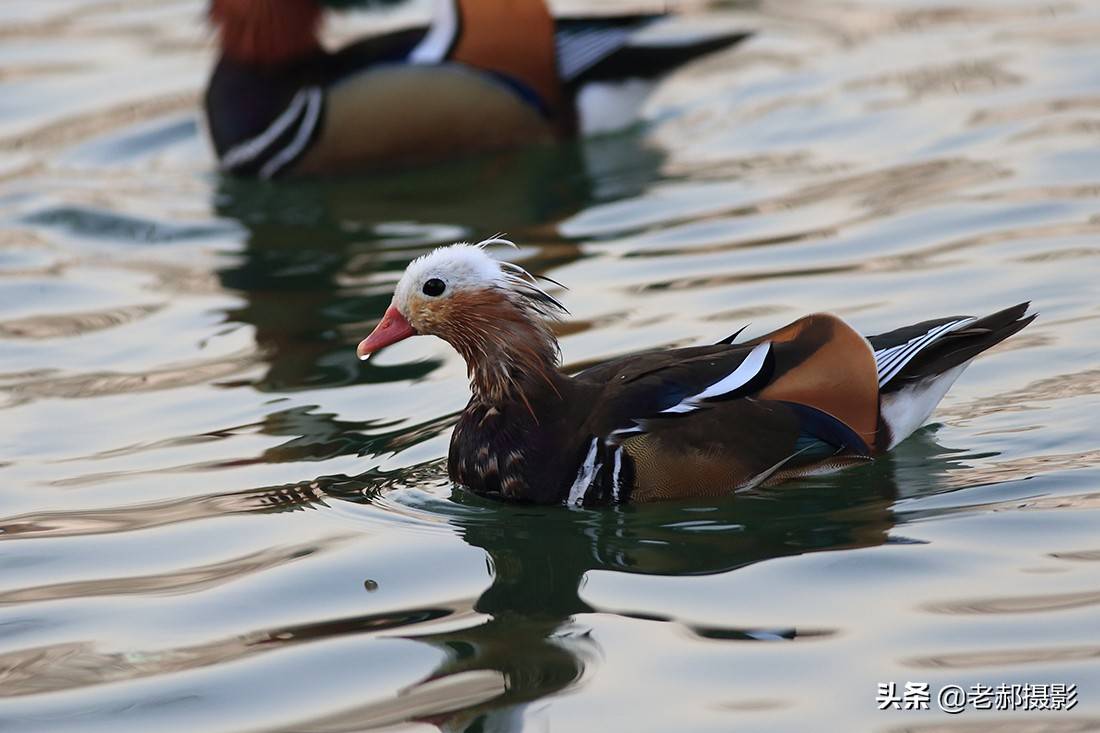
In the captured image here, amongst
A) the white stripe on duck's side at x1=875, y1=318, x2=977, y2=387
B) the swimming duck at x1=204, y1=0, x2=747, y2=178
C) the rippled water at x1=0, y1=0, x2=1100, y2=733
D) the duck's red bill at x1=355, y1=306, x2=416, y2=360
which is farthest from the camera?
the swimming duck at x1=204, y1=0, x2=747, y2=178

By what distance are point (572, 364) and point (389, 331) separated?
58.7 inches

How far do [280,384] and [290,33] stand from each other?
4.03 m

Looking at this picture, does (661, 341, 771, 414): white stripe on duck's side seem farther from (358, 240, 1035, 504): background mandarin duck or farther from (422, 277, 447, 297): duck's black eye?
(422, 277, 447, 297): duck's black eye

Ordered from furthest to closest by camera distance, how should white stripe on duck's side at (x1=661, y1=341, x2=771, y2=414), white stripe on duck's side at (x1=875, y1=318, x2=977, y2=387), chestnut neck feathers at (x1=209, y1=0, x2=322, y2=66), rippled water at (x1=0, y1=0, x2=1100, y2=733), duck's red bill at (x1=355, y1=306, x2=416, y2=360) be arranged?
chestnut neck feathers at (x1=209, y1=0, x2=322, y2=66) → duck's red bill at (x1=355, y1=306, x2=416, y2=360) → white stripe on duck's side at (x1=875, y1=318, x2=977, y2=387) → white stripe on duck's side at (x1=661, y1=341, x2=771, y2=414) → rippled water at (x1=0, y1=0, x2=1100, y2=733)

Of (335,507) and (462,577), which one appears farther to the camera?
(335,507)

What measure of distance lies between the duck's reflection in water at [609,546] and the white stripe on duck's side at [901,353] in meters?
0.36

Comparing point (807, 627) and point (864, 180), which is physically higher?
point (864, 180)

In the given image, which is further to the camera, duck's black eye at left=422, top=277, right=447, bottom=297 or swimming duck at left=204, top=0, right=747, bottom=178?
swimming duck at left=204, top=0, right=747, bottom=178

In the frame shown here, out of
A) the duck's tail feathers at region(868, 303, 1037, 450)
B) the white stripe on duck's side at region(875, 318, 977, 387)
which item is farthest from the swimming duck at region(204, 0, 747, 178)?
the white stripe on duck's side at region(875, 318, 977, 387)

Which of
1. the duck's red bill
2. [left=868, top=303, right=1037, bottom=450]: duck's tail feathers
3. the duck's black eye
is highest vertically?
the duck's black eye

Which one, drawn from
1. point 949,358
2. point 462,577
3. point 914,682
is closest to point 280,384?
point 462,577

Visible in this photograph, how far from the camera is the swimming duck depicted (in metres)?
11.1

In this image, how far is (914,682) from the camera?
498 centimetres

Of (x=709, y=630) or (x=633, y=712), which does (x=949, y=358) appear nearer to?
(x=709, y=630)
